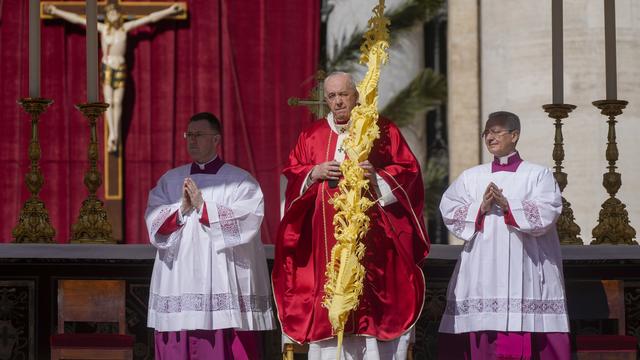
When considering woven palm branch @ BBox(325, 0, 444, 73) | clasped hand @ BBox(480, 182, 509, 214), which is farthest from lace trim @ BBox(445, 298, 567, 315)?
woven palm branch @ BBox(325, 0, 444, 73)

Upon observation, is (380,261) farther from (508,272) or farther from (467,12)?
(467,12)

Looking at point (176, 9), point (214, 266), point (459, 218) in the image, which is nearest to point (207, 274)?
point (214, 266)

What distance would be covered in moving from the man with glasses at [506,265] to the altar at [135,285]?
0.56 meters

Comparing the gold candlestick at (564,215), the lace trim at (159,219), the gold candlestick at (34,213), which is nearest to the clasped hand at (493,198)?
the gold candlestick at (564,215)

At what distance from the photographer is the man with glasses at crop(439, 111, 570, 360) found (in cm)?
743

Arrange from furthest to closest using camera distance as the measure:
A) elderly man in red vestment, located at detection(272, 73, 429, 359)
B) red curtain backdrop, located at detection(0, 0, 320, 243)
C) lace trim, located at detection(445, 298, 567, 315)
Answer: red curtain backdrop, located at detection(0, 0, 320, 243) → lace trim, located at detection(445, 298, 567, 315) → elderly man in red vestment, located at detection(272, 73, 429, 359)

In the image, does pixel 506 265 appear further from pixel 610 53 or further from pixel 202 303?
pixel 610 53

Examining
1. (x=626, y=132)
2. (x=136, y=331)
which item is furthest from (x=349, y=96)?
(x=626, y=132)

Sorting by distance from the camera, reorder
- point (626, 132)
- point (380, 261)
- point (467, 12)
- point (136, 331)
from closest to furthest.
A: point (380, 261) < point (136, 331) < point (626, 132) < point (467, 12)

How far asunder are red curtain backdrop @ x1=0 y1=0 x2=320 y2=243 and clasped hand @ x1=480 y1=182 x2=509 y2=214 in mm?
5619

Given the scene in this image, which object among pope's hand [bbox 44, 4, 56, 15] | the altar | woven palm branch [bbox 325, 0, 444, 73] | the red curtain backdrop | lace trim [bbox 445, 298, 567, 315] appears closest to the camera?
lace trim [bbox 445, 298, 567, 315]

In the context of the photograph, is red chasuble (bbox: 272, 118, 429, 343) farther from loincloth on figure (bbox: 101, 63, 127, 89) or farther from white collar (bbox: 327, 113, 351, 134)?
loincloth on figure (bbox: 101, 63, 127, 89)

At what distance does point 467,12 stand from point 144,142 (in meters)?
A: 2.87

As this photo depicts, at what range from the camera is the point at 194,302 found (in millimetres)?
7559
